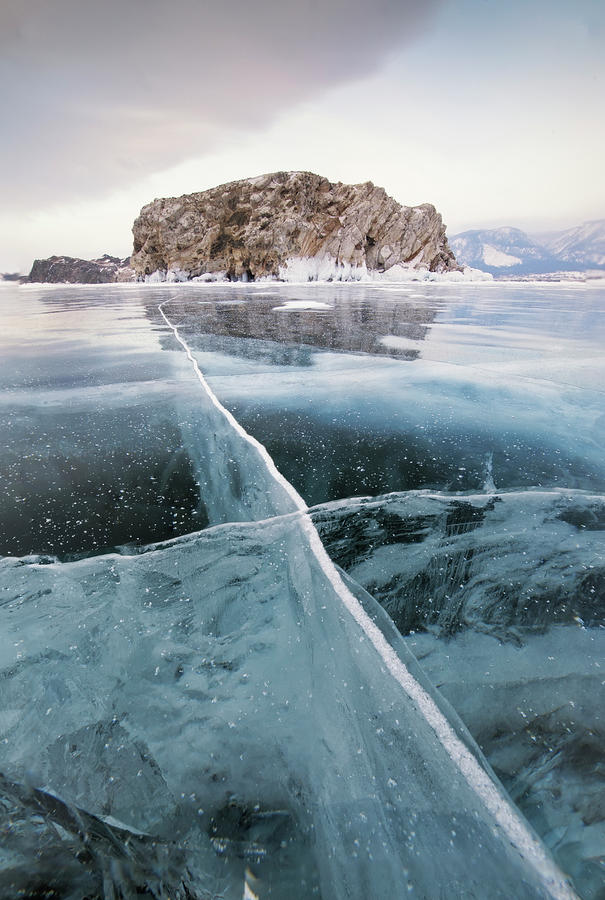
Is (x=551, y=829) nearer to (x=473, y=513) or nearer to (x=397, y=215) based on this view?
(x=473, y=513)

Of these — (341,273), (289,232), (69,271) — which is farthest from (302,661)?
(69,271)

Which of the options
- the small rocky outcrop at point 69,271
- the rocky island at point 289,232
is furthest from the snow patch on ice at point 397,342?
the small rocky outcrop at point 69,271

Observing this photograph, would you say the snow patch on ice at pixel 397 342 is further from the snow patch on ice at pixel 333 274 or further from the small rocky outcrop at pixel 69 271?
the small rocky outcrop at pixel 69 271

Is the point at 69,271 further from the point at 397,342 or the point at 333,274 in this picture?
the point at 397,342

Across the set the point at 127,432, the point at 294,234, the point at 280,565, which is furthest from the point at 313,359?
the point at 294,234

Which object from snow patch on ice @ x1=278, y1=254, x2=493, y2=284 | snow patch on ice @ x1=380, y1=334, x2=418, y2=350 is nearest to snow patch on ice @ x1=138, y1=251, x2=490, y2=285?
snow patch on ice @ x1=278, y1=254, x2=493, y2=284

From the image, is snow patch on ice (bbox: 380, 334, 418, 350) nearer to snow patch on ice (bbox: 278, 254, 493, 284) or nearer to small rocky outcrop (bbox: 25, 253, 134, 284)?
snow patch on ice (bbox: 278, 254, 493, 284)

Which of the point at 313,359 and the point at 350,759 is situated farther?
the point at 313,359
